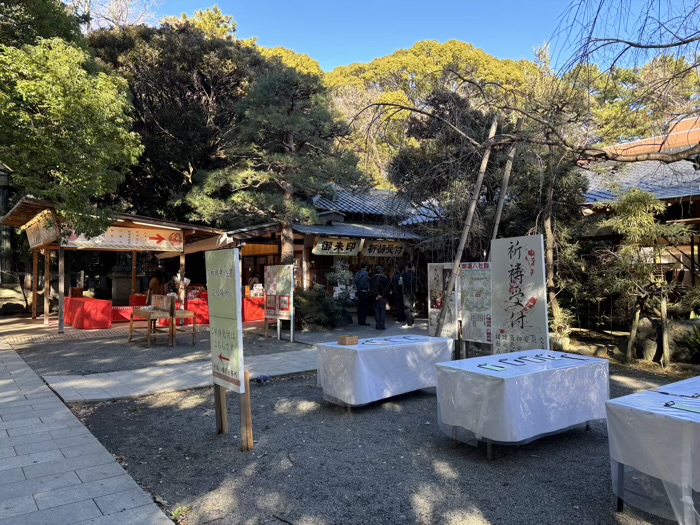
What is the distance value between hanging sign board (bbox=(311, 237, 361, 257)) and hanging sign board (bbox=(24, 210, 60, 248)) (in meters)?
7.26

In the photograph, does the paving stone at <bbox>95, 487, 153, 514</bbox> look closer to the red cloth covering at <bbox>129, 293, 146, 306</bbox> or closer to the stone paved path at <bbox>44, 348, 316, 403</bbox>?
the stone paved path at <bbox>44, 348, 316, 403</bbox>

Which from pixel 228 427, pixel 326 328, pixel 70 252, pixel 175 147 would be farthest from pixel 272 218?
pixel 70 252

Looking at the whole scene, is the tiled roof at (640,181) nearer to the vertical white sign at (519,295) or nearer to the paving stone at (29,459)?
→ the vertical white sign at (519,295)

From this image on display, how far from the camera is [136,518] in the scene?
3.05 m

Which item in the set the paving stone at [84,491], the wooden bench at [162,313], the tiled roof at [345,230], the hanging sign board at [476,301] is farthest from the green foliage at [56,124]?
the tiled roof at [345,230]

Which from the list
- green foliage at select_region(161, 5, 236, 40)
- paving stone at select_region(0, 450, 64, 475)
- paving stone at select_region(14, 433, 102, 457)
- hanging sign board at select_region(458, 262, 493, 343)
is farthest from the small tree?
green foliage at select_region(161, 5, 236, 40)

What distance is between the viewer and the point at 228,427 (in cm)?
497

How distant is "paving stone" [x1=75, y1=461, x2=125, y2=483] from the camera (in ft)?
12.1

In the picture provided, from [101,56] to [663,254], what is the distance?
56.4 feet

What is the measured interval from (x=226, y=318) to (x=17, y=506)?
2.05 metres

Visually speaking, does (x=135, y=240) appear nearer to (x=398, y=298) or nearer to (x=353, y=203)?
(x=398, y=298)

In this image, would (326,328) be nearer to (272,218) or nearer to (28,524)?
(272,218)

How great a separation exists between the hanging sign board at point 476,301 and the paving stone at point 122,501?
5.29 meters

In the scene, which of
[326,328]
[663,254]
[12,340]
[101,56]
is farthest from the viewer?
[101,56]
